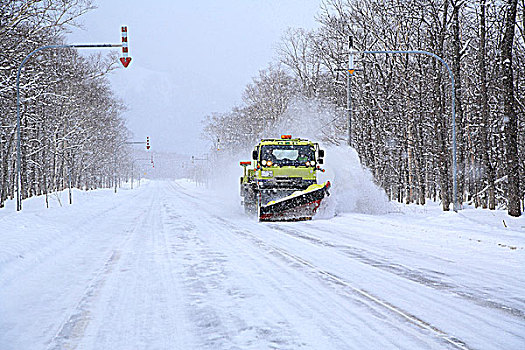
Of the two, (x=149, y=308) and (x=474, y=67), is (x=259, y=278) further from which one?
(x=474, y=67)

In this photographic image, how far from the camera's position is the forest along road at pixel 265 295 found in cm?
468

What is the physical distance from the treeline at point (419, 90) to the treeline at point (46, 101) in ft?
54.9

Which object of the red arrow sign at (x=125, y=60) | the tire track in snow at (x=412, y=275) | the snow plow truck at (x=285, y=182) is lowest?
the tire track in snow at (x=412, y=275)

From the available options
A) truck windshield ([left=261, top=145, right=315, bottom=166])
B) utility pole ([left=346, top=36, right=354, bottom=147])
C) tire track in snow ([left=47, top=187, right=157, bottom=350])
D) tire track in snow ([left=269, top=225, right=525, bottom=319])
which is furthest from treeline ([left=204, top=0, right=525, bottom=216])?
tire track in snow ([left=47, top=187, right=157, bottom=350])

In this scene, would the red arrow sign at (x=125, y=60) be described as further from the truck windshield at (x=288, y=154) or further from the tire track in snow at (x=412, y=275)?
the tire track in snow at (x=412, y=275)

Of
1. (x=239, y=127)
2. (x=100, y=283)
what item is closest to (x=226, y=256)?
(x=100, y=283)

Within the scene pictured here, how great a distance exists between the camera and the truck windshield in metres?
18.7

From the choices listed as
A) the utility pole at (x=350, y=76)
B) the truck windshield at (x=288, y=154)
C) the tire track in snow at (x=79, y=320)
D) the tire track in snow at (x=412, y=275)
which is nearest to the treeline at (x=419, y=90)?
the utility pole at (x=350, y=76)

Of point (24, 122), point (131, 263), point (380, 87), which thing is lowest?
point (131, 263)

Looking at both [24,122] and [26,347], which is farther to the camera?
[24,122]

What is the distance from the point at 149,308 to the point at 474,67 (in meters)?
33.5

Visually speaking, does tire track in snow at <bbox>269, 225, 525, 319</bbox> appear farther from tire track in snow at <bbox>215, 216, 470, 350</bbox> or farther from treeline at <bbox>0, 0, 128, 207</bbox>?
treeline at <bbox>0, 0, 128, 207</bbox>

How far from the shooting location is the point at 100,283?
731cm

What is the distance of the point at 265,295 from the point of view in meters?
6.35
